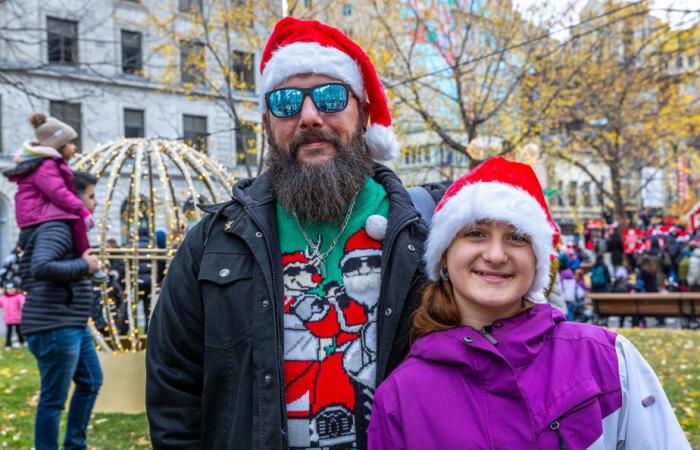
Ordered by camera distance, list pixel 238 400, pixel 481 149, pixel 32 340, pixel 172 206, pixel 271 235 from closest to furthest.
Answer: pixel 238 400
pixel 271 235
pixel 32 340
pixel 172 206
pixel 481 149

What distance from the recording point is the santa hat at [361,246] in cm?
Result: 228

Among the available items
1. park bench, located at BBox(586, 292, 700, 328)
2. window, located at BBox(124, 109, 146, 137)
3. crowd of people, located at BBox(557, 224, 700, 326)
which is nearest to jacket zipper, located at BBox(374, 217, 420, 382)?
crowd of people, located at BBox(557, 224, 700, 326)

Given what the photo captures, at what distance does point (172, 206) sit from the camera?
7.32 metres

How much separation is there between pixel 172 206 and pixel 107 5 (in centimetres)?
2156

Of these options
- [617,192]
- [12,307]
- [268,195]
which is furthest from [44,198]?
[617,192]

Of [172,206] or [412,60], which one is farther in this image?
[412,60]

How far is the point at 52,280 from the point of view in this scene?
440 centimetres

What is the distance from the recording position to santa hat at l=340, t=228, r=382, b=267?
2277 millimetres

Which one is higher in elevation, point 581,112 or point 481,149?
point 581,112

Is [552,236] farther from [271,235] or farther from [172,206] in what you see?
[172,206]

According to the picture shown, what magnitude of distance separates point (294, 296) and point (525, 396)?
2.59ft

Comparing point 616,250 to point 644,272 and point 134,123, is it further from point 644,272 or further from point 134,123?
point 134,123

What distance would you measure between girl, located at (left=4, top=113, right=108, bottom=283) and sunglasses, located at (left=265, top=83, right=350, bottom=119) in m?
2.70

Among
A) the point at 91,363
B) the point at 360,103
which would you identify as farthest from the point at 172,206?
the point at 360,103
